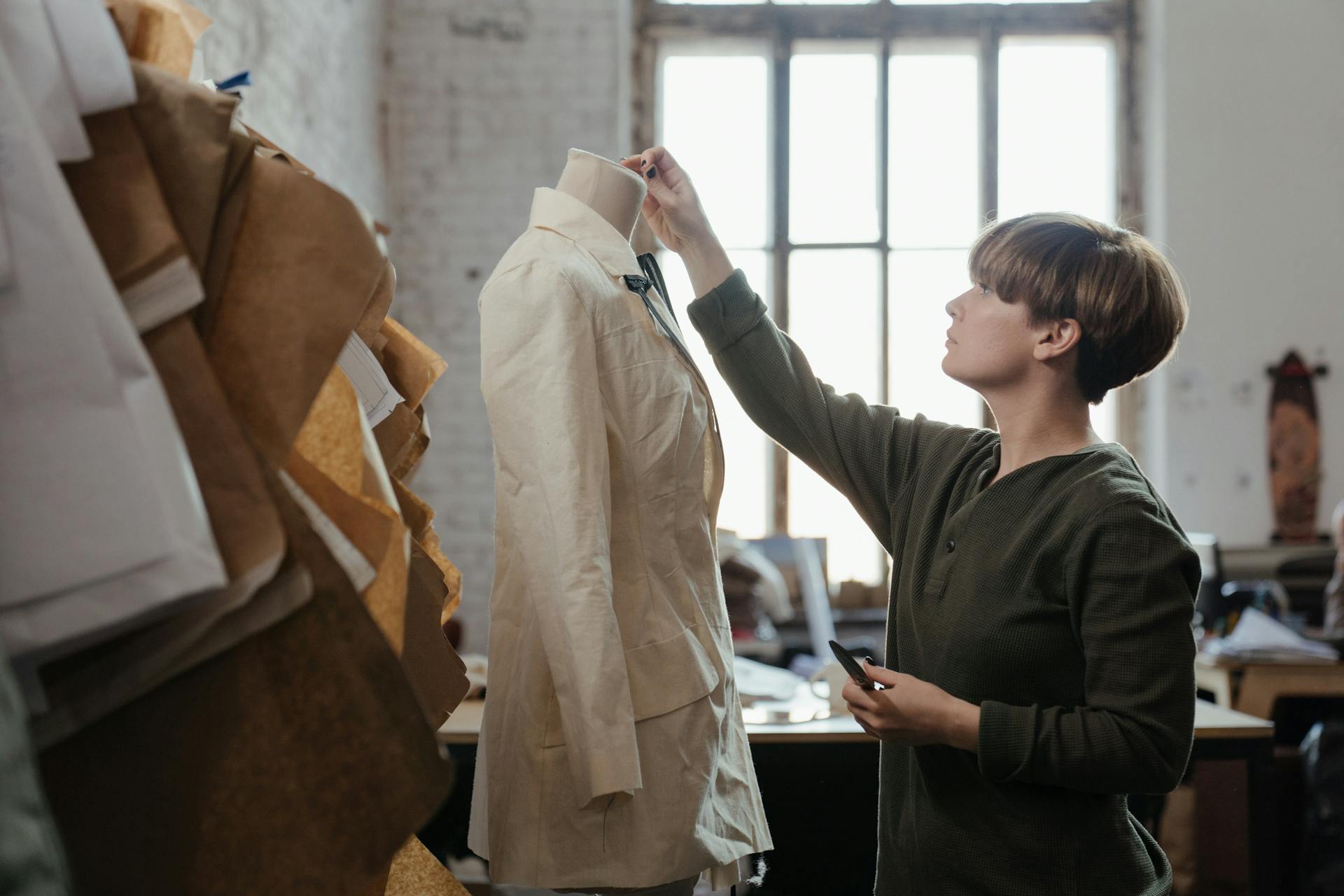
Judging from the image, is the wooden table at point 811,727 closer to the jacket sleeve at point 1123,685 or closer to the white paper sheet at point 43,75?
the jacket sleeve at point 1123,685

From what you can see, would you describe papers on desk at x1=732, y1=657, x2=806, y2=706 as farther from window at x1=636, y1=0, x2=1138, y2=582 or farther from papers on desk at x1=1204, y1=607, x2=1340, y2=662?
window at x1=636, y1=0, x2=1138, y2=582

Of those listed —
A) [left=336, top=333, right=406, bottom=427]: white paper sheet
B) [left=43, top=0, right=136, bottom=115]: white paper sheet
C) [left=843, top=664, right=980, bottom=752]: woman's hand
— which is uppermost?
[left=43, top=0, right=136, bottom=115]: white paper sheet

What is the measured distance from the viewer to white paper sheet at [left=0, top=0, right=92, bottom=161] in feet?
1.94

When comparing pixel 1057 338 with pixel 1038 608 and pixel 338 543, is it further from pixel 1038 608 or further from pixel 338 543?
pixel 338 543

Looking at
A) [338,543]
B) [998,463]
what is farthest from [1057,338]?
[338,543]

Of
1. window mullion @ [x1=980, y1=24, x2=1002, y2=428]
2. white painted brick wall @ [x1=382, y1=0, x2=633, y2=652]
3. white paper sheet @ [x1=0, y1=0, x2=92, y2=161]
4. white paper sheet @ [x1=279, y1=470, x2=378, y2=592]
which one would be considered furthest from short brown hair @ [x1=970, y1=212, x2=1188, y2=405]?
window mullion @ [x1=980, y1=24, x2=1002, y2=428]

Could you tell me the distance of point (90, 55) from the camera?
62cm

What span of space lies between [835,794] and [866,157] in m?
3.68

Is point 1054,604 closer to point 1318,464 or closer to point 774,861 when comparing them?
point 774,861

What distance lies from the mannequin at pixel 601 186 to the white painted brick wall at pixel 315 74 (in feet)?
5.79

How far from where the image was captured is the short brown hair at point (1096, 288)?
128cm

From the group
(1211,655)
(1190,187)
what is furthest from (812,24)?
(1211,655)

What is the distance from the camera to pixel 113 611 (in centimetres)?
55

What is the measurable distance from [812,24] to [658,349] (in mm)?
4285
